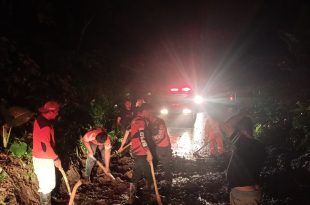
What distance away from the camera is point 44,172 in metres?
4.89

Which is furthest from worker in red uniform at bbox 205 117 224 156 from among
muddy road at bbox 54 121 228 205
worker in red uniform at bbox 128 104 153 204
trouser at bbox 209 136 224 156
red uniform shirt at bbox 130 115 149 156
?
red uniform shirt at bbox 130 115 149 156

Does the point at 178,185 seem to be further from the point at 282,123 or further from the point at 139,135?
the point at 282,123

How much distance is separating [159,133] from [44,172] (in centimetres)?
348

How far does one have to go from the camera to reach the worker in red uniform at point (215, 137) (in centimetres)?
897

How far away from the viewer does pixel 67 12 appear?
538 inches

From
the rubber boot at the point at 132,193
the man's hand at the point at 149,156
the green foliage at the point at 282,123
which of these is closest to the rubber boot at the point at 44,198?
the rubber boot at the point at 132,193

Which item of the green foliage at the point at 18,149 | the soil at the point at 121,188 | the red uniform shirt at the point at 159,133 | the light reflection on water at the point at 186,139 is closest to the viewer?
the soil at the point at 121,188

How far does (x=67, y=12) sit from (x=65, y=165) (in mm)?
9051

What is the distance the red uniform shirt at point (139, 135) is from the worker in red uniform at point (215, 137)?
12.0 feet

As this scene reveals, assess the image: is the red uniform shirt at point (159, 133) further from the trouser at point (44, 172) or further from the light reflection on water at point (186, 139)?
the trouser at point (44, 172)

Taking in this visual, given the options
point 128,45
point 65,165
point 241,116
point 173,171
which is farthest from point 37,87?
point 128,45

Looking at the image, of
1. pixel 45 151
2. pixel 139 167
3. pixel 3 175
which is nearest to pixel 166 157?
pixel 139 167

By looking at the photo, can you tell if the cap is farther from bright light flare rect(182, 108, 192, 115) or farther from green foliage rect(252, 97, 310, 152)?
bright light flare rect(182, 108, 192, 115)

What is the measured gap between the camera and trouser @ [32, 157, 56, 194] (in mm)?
4848
